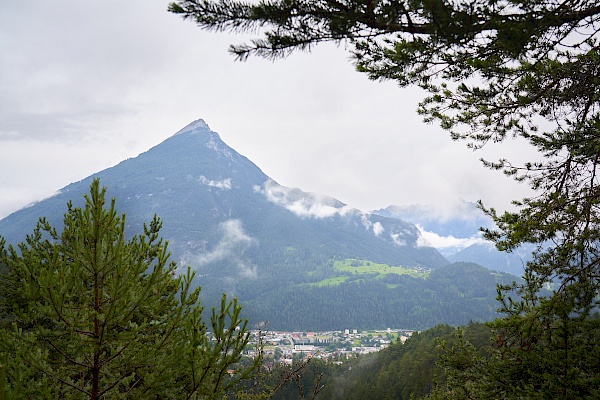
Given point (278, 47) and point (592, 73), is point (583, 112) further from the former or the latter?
point (278, 47)

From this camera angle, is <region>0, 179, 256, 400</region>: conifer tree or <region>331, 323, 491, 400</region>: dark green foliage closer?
<region>0, 179, 256, 400</region>: conifer tree

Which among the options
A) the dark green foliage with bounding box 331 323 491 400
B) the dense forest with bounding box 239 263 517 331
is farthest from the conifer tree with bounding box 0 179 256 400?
the dense forest with bounding box 239 263 517 331

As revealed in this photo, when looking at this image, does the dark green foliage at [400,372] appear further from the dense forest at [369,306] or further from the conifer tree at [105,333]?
the dense forest at [369,306]

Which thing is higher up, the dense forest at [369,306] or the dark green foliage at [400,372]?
the dark green foliage at [400,372]

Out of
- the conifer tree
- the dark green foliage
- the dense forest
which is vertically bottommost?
the dense forest

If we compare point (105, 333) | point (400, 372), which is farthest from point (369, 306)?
point (105, 333)

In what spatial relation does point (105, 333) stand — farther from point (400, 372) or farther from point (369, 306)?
point (369, 306)

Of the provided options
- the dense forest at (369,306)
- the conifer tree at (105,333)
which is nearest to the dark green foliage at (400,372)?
the conifer tree at (105,333)

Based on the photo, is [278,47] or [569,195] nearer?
[278,47]

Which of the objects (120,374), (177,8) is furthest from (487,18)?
(120,374)

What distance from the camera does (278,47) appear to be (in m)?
3.04

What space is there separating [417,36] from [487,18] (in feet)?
1.75

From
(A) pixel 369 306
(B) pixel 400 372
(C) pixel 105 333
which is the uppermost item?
(C) pixel 105 333

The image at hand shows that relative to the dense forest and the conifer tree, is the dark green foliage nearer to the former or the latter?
the conifer tree
